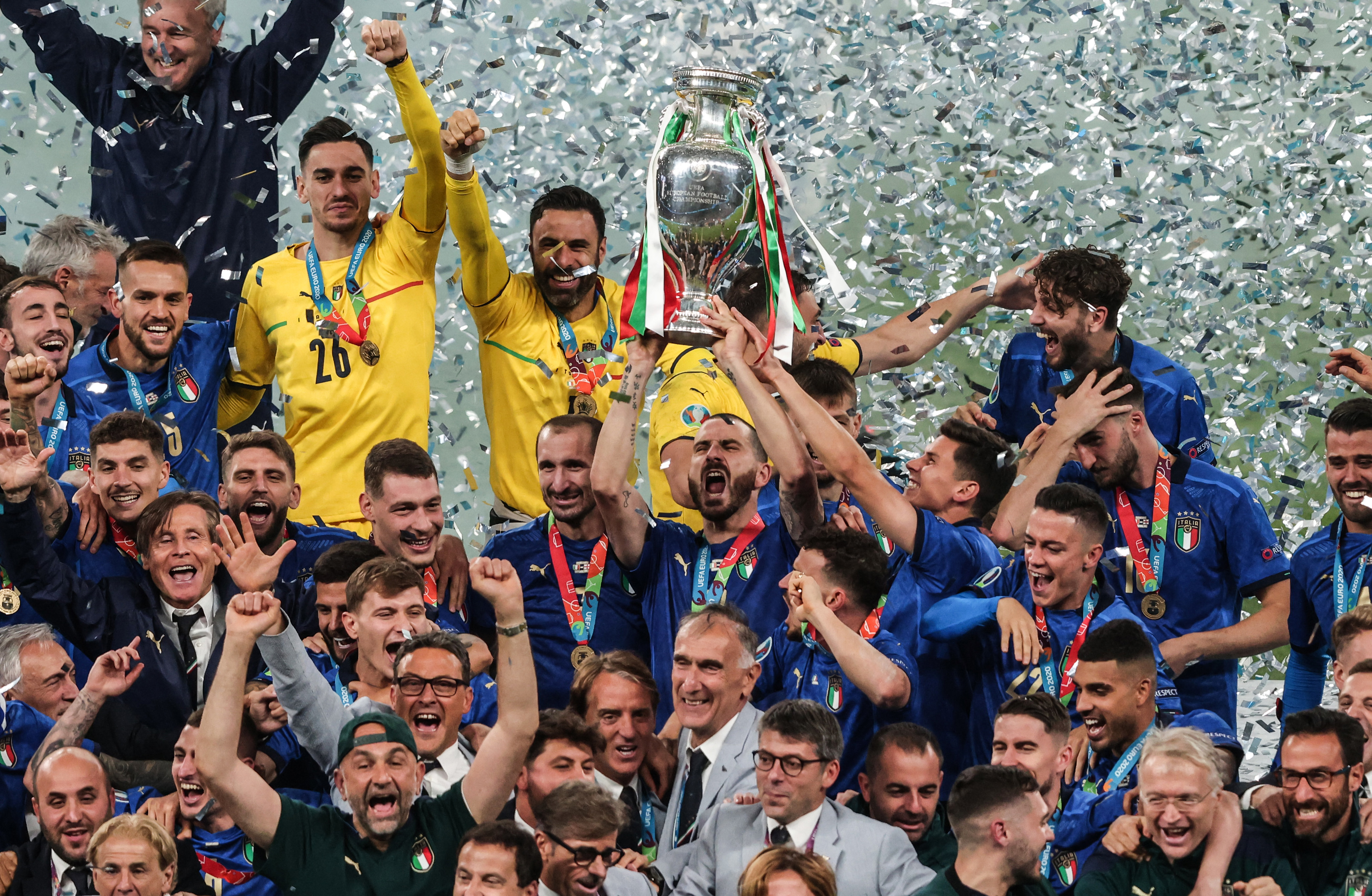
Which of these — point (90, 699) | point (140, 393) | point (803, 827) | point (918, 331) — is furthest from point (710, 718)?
point (918, 331)

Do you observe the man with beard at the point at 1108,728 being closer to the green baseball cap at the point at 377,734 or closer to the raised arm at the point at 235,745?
the green baseball cap at the point at 377,734

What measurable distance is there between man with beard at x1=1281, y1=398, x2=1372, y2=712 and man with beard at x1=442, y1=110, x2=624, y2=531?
7.90 feet

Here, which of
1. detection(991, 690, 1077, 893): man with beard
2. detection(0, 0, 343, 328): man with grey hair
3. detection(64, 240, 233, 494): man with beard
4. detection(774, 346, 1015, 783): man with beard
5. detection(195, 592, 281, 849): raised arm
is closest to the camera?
detection(195, 592, 281, 849): raised arm

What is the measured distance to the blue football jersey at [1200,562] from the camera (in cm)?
602

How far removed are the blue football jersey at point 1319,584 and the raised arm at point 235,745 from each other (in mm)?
3336

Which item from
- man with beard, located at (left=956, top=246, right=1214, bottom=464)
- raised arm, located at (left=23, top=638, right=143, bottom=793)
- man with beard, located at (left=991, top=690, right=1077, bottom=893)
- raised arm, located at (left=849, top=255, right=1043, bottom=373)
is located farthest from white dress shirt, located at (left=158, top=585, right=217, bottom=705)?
raised arm, located at (left=849, top=255, right=1043, bottom=373)

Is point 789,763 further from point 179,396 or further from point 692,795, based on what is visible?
point 179,396

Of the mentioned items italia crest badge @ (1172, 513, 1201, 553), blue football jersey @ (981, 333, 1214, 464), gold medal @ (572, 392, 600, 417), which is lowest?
italia crest badge @ (1172, 513, 1201, 553)

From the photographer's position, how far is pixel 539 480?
6.02m

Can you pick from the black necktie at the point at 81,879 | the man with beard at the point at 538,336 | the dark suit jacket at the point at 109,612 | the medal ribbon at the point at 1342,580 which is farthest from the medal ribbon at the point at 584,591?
the medal ribbon at the point at 1342,580

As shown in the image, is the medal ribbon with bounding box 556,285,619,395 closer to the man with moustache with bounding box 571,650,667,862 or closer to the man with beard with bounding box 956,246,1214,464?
the man with beard with bounding box 956,246,1214,464

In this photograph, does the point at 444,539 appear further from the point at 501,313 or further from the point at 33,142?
the point at 33,142

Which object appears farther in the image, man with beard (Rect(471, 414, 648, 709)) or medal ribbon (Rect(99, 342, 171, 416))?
medal ribbon (Rect(99, 342, 171, 416))

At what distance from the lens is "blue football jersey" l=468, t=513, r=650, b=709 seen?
5.79 meters
